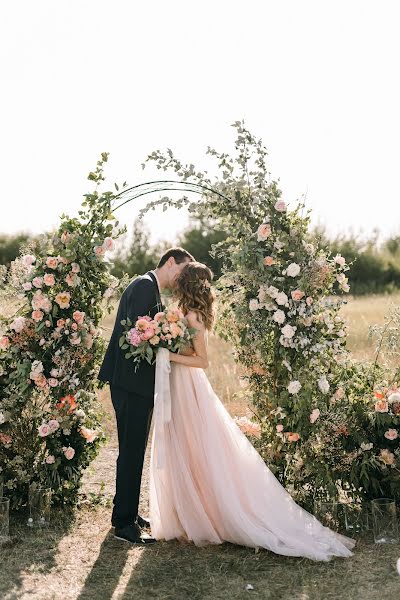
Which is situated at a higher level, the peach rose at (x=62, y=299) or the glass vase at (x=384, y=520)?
the peach rose at (x=62, y=299)

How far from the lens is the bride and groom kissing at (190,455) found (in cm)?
523

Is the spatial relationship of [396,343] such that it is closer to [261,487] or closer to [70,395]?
[261,487]

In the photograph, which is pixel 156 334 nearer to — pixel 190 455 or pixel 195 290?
pixel 195 290

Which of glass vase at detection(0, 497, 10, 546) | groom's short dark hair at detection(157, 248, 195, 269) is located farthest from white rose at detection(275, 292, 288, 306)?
glass vase at detection(0, 497, 10, 546)

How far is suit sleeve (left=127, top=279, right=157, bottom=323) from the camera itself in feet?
17.7

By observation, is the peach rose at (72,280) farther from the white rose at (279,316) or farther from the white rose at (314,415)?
the white rose at (314,415)

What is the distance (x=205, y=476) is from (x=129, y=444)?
1.92 feet

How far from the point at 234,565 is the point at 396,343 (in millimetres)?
2128

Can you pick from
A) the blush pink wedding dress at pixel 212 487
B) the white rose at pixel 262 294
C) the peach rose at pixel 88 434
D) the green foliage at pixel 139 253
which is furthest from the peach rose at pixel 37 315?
the green foliage at pixel 139 253

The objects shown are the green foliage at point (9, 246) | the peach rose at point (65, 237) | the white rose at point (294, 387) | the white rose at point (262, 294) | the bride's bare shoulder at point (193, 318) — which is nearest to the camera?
the bride's bare shoulder at point (193, 318)

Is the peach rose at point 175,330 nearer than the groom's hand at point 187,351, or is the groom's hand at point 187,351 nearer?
the peach rose at point 175,330

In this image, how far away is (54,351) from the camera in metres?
5.96

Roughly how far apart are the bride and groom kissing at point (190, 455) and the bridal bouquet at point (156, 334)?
82 millimetres

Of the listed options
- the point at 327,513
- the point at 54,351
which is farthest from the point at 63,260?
the point at 327,513
